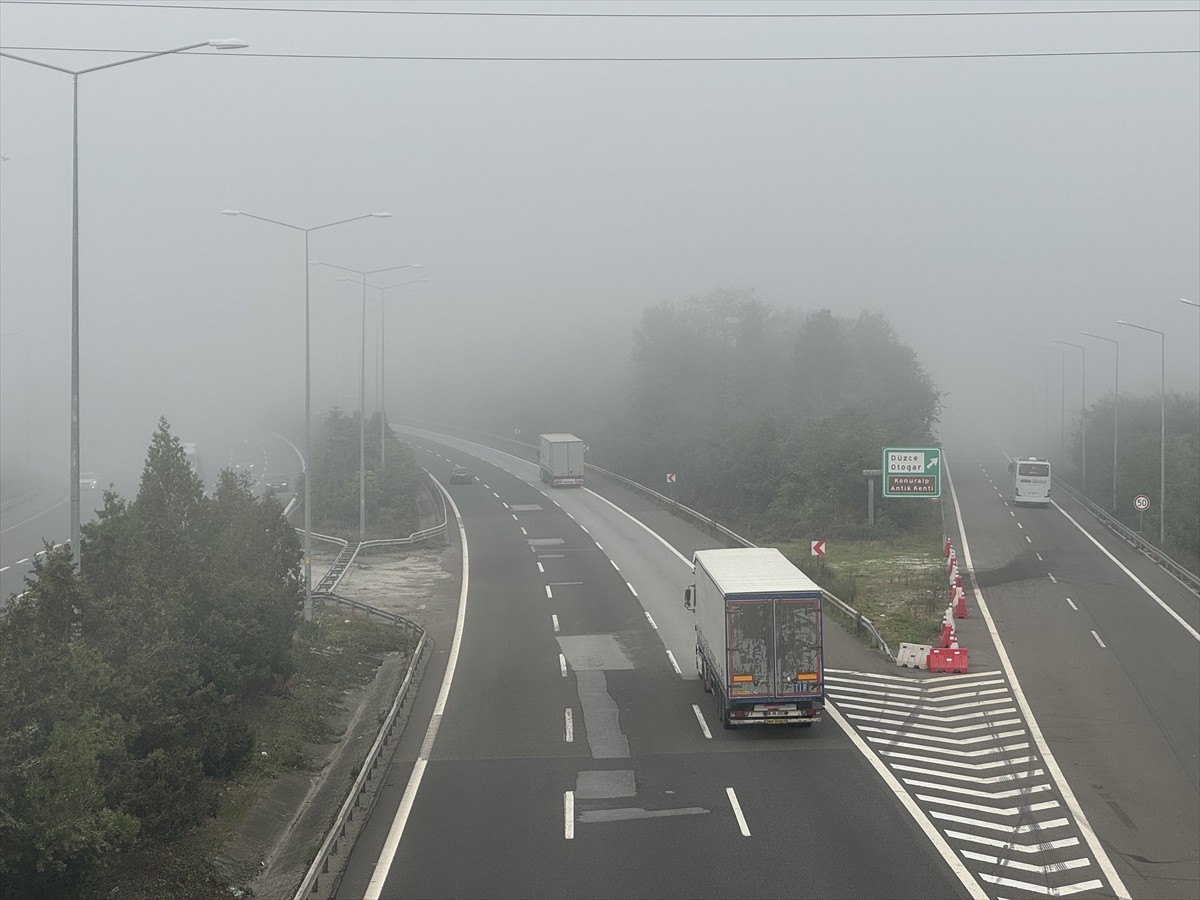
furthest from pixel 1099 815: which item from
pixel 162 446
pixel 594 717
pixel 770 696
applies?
pixel 162 446

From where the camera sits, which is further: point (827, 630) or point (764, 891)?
point (827, 630)

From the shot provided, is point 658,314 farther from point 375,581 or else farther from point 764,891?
point 764,891

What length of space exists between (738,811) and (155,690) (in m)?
8.96

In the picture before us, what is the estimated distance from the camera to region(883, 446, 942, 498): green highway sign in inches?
1982

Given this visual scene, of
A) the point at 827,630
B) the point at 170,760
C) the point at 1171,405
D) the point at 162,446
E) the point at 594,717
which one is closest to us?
the point at 170,760

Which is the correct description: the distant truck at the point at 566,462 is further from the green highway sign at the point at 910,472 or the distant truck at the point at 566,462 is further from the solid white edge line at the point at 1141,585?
the green highway sign at the point at 910,472

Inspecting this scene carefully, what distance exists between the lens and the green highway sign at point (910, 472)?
50.3 metres

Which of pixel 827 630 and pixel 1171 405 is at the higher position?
pixel 1171 405

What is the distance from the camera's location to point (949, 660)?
99.3 ft

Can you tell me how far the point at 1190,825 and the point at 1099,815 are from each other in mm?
1296

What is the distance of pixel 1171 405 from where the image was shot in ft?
325

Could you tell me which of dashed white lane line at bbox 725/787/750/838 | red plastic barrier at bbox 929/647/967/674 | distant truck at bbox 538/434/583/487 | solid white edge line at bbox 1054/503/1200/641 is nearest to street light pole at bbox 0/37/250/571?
dashed white lane line at bbox 725/787/750/838

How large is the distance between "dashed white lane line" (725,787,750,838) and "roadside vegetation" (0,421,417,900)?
7147mm

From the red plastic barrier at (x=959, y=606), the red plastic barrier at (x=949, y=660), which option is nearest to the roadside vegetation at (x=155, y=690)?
the red plastic barrier at (x=949, y=660)
